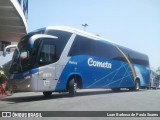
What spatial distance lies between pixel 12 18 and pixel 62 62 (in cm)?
721

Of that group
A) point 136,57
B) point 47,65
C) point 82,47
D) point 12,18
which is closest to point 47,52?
point 47,65

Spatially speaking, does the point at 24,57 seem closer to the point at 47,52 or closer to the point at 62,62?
the point at 47,52

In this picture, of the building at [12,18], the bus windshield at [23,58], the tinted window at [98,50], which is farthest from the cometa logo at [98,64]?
the building at [12,18]

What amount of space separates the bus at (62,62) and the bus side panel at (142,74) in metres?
4.33

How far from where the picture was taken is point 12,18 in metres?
18.3

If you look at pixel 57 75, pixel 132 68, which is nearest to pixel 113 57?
pixel 132 68

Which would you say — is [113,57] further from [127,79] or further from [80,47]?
[80,47]

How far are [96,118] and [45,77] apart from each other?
17.8ft

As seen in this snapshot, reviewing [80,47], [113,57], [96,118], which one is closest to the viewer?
[96,118]

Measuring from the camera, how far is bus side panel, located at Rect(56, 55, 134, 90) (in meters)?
13.7

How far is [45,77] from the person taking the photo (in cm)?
1205

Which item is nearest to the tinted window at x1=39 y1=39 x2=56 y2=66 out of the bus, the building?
the bus

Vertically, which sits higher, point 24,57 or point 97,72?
point 24,57

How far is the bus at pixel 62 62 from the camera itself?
11.7 meters
